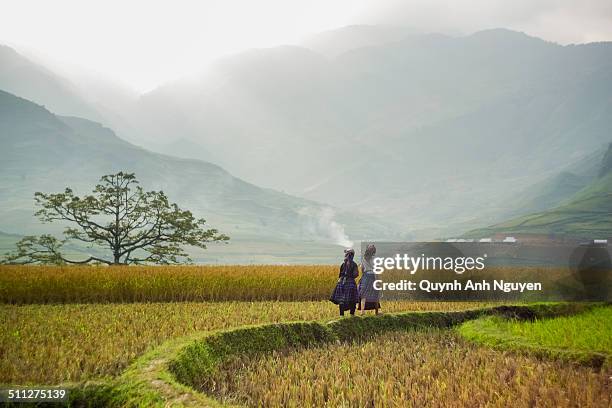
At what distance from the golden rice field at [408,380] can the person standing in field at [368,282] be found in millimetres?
2398

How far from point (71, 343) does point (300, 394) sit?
14.7ft

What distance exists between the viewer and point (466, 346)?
38.0 ft

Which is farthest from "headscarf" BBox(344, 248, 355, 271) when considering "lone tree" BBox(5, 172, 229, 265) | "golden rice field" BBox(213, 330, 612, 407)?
"lone tree" BBox(5, 172, 229, 265)

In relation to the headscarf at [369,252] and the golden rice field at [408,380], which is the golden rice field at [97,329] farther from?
the headscarf at [369,252]

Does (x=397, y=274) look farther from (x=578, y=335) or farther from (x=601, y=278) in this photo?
(x=578, y=335)

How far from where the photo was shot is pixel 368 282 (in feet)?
44.2

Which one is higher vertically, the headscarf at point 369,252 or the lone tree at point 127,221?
the lone tree at point 127,221

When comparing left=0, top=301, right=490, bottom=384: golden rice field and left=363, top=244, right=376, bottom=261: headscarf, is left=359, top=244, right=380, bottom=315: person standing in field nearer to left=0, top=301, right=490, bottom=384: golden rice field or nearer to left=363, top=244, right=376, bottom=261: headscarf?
left=363, top=244, right=376, bottom=261: headscarf

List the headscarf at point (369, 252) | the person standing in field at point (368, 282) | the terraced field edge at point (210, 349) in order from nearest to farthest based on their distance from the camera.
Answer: the terraced field edge at point (210, 349)
the headscarf at point (369, 252)
the person standing in field at point (368, 282)

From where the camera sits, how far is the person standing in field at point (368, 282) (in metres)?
13.0

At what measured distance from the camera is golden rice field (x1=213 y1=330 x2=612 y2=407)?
23.7 feet

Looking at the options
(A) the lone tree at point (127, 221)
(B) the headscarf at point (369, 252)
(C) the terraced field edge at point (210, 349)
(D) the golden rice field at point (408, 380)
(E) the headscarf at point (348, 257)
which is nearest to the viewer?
(C) the terraced field edge at point (210, 349)

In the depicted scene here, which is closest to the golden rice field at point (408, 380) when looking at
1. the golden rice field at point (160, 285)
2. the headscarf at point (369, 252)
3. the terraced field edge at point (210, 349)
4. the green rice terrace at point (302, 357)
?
the green rice terrace at point (302, 357)

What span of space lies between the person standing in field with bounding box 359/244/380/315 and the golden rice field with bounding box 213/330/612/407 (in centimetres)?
240
